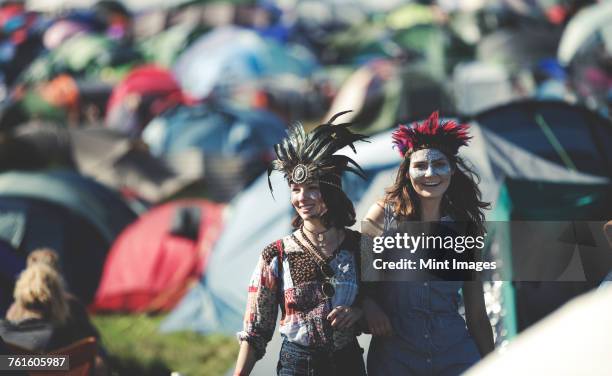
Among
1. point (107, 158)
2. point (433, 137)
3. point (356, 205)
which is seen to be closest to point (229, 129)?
point (107, 158)

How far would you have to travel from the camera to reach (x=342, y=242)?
10.1 ft

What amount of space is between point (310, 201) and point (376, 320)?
473 mm

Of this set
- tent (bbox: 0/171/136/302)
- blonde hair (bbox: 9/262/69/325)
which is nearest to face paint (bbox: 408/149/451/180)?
blonde hair (bbox: 9/262/69/325)

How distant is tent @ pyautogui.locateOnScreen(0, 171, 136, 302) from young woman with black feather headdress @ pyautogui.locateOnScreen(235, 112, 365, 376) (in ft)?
12.9

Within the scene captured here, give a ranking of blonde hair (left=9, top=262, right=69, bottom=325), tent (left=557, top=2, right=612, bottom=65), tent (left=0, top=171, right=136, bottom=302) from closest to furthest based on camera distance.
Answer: blonde hair (left=9, top=262, right=69, bottom=325) < tent (left=0, top=171, right=136, bottom=302) < tent (left=557, top=2, right=612, bottom=65)

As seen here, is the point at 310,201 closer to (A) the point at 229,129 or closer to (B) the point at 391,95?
(A) the point at 229,129

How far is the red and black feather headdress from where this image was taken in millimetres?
3176

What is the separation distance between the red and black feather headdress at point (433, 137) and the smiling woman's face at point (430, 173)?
0.11 feet

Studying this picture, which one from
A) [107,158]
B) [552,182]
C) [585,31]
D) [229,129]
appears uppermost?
[585,31]

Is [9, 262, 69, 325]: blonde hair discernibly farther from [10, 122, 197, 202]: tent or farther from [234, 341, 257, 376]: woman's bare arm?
[10, 122, 197, 202]: tent

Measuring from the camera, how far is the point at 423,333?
304 cm

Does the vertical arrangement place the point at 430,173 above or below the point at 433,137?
below

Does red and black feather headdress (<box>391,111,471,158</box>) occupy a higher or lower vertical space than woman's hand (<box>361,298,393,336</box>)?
higher

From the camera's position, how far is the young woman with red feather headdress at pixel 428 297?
303 centimetres
